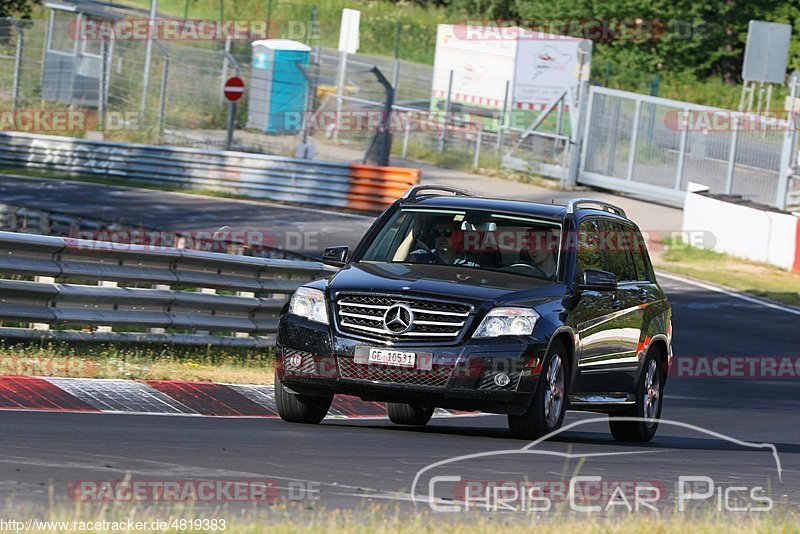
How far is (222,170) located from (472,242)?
2305cm

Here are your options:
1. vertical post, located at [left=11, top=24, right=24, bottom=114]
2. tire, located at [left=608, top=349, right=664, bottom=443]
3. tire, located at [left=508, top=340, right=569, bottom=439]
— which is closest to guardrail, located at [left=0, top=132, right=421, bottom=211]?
vertical post, located at [left=11, top=24, right=24, bottom=114]

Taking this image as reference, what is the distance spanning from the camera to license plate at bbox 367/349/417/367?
9922 mm

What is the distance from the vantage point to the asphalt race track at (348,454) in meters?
7.48

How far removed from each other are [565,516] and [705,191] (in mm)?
26495

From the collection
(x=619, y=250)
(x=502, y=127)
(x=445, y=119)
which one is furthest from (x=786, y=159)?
(x=619, y=250)

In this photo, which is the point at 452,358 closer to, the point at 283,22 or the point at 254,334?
the point at 254,334

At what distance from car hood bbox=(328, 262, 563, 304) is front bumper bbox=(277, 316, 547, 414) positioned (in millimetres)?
345

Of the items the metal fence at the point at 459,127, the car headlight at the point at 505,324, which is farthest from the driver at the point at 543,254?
the metal fence at the point at 459,127

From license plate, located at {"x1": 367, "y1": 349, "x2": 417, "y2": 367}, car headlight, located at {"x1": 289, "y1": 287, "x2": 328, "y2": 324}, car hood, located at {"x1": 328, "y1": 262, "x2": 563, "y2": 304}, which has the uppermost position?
car hood, located at {"x1": 328, "y1": 262, "x2": 563, "y2": 304}

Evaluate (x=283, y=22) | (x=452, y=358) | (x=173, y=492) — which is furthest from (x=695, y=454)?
(x=283, y=22)

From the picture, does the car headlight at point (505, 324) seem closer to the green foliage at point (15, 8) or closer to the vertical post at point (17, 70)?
the vertical post at point (17, 70)

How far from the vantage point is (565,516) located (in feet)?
23.2

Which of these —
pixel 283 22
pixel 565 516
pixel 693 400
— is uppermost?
pixel 283 22

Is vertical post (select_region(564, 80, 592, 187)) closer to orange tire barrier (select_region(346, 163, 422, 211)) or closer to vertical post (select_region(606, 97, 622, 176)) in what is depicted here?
vertical post (select_region(606, 97, 622, 176))
